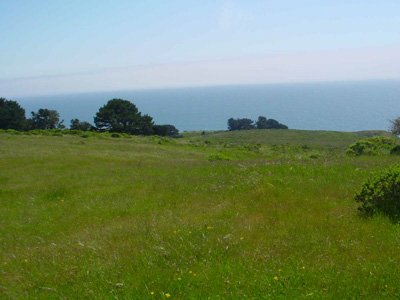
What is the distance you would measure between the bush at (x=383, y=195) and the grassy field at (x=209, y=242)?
416mm

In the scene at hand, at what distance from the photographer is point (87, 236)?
7.70 metres

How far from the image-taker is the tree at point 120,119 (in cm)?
6794

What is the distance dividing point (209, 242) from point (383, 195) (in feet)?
14.0

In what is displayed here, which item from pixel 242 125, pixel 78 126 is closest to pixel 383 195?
pixel 78 126

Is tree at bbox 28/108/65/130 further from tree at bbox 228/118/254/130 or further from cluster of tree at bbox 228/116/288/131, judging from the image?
cluster of tree at bbox 228/116/288/131

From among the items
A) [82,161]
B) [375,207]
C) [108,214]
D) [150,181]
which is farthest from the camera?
[82,161]

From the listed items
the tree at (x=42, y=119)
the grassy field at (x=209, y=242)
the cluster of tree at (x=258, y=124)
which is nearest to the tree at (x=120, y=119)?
the tree at (x=42, y=119)

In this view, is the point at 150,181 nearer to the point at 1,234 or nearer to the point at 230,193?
the point at 230,193

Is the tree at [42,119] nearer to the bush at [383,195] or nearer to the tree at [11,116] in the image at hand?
the tree at [11,116]

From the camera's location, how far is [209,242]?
6.23 metres

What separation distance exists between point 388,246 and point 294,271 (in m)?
1.97

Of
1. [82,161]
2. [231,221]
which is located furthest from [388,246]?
[82,161]

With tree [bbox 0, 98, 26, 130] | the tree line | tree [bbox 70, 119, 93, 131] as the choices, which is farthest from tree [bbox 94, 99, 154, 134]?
tree [bbox 70, 119, 93, 131]

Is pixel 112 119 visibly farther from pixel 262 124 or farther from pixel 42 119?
pixel 262 124
